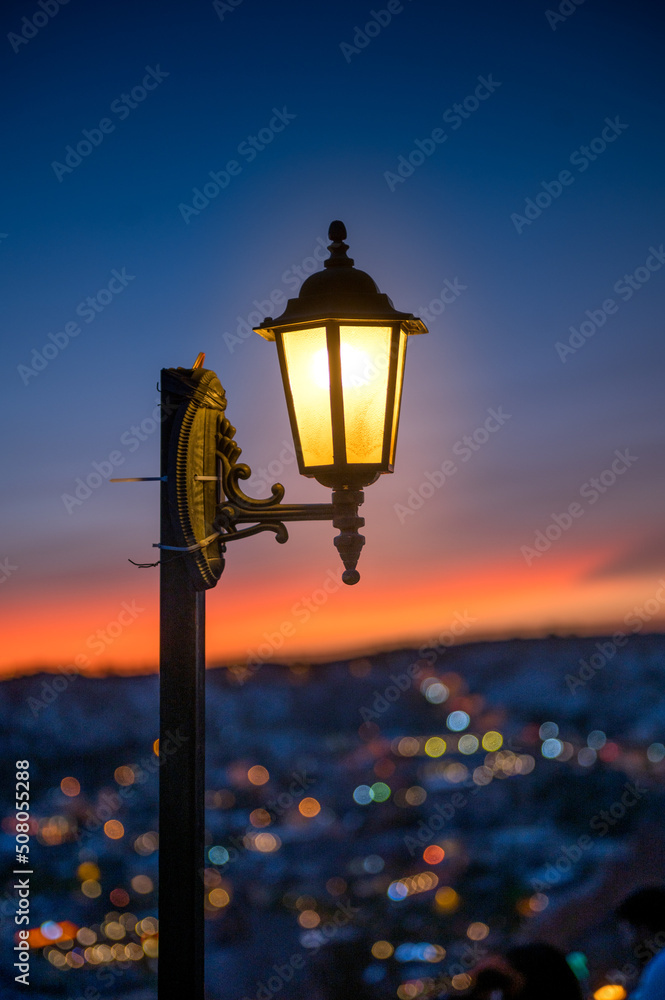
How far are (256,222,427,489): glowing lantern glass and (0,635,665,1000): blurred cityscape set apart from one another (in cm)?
254

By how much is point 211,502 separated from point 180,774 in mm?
961

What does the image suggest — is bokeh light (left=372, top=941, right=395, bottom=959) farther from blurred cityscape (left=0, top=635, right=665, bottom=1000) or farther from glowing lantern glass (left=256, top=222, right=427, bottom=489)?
glowing lantern glass (left=256, top=222, right=427, bottom=489)

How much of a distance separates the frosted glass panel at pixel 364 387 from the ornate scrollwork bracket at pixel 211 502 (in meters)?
0.17

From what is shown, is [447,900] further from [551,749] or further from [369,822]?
[551,749]

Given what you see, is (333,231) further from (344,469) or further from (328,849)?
(328,849)

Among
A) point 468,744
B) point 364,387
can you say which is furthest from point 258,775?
point 364,387

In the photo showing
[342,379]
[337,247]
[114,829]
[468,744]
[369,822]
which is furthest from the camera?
[369,822]

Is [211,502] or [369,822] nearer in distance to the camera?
[211,502]

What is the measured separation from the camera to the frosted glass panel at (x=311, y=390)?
124 inches

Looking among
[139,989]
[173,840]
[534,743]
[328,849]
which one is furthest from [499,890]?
[173,840]

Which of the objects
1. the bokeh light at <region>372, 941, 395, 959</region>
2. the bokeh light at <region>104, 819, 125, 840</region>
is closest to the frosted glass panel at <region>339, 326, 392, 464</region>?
the bokeh light at <region>104, 819, 125, 840</region>

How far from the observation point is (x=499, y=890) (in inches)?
730

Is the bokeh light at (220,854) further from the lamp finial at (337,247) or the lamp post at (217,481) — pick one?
the lamp finial at (337,247)

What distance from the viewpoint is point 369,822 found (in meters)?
19.1
